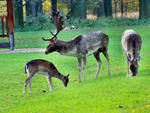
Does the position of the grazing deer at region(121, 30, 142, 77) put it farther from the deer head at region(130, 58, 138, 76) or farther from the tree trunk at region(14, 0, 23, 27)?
the tree trunk at region(14, 0, 23, 27)

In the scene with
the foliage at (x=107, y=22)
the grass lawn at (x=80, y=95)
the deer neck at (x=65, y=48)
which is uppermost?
the foliage at (x=107, y=22)

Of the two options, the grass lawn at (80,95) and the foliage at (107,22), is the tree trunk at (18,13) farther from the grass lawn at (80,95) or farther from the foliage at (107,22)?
the grass lawn at (80,95)

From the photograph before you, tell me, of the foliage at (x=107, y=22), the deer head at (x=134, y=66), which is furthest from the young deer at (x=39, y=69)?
the foliage at (x=107, y=22)

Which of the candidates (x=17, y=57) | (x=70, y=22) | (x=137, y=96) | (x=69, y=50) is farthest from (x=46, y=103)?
(x=70, y=22)

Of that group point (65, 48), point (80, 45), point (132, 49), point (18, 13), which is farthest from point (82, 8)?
point (132, 49)

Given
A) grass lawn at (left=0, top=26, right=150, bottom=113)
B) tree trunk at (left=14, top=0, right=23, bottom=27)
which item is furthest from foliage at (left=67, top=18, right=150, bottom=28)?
grass lawn at (left=0, top=26, right=150, bottom=113)

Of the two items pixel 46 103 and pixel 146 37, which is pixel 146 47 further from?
pixel 46 103

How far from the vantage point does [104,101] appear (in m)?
9.89

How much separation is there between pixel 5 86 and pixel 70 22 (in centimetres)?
2879

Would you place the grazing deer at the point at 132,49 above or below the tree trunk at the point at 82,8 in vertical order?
below

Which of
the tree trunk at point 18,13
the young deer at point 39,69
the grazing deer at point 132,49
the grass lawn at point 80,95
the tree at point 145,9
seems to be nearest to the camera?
the grass lawn at point 80,95

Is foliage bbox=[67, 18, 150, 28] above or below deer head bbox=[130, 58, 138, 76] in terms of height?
above

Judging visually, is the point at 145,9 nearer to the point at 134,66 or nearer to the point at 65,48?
the point at 65,48

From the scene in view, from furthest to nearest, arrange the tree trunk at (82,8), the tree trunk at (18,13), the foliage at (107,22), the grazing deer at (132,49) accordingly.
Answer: the tree trunk at (82,8)
the foliage at (107,22)
the tree trunk at (18,13)
the grazing deer at (132,49)
